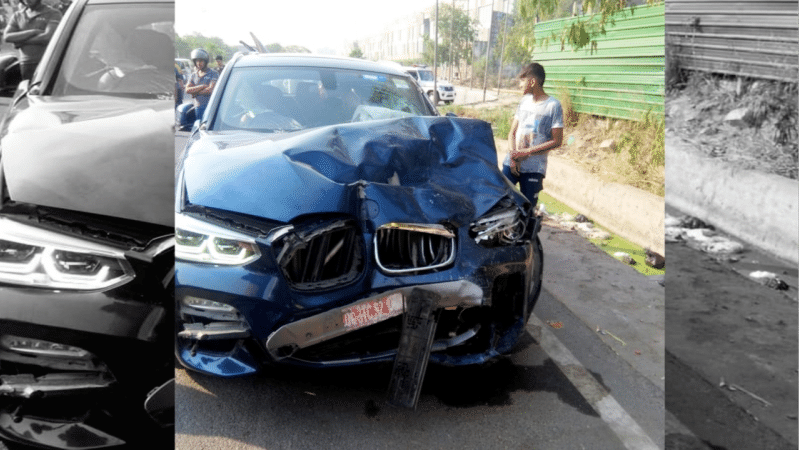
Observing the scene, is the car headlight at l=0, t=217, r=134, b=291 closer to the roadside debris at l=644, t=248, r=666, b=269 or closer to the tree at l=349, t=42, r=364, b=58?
the tree at l=349, t=42, r=364, b=58

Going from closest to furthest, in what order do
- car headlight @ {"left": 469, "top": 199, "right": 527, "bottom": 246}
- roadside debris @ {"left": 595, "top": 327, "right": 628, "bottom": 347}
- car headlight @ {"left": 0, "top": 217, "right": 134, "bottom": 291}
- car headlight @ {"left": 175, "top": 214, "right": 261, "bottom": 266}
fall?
car headlight @ {"left": 0, "top": 217, "right": 134, "bottom": 291} < car headlight @ {"left": 175, "top": 214, "right": 261, "bottom": 266} < car headlight @ {"left": 469, "top": 199, "right": 527, "bottom": 246} < roadside debris @ {"left": 595, "top": 327, "right": 628, "bottom": 347}

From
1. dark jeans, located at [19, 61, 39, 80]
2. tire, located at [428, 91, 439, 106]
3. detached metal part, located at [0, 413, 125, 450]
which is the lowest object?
detached metal part, located at [0, 413, 125, 450]

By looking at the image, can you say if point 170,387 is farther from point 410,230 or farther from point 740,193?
point 740,193

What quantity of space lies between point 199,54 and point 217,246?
51 centimetres

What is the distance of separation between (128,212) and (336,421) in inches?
33.9

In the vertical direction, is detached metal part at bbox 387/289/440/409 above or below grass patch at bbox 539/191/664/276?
below

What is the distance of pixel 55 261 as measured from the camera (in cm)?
111

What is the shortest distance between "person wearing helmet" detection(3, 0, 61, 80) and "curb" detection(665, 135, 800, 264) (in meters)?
1.25

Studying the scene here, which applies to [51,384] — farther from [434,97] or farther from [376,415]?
[434,97]

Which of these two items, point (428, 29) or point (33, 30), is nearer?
point (33, 30)

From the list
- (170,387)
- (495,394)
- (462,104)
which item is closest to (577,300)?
(495,394)

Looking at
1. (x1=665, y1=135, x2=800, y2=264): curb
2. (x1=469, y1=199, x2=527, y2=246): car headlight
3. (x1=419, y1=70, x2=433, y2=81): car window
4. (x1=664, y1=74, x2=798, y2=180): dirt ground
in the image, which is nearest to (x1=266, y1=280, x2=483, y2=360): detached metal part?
(x1=469, y1=199, x2=527, y2=246): car headlight

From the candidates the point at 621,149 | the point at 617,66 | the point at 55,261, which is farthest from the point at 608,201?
the point at 55,261

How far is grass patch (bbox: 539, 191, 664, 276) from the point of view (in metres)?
2.10
